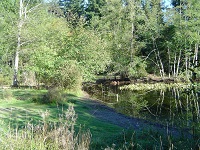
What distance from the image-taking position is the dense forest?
19.7 m

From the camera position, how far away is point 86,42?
21391mm

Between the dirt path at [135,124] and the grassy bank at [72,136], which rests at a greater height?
the grassy bank at [72,136]

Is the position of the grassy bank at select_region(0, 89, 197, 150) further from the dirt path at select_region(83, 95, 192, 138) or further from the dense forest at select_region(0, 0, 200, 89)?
the dense forest at select_region(0, 0, 200, 89)

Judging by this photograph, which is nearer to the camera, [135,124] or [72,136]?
[72,136]

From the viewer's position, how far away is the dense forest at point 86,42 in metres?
19.7

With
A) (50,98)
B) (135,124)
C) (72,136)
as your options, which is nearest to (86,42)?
(50,98)

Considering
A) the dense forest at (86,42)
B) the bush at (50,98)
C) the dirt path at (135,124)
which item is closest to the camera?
the dirt path at (135,124)

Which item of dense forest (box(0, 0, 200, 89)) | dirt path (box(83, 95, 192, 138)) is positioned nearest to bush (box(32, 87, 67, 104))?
dirt path (box(83, 95, 192, 138))

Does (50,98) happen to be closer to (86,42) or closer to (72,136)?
(72,136)

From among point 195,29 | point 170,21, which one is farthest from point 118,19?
point 195,29

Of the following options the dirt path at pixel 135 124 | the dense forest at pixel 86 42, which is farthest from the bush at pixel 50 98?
the dense forest at pixel 86 42

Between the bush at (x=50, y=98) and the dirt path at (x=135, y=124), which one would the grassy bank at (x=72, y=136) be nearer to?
the dirt path at (x=135, y=124)

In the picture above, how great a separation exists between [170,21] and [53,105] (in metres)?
21.1

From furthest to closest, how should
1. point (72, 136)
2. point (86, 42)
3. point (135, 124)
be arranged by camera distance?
point (86, 42) < point (135, 124) < point (72, 136)
